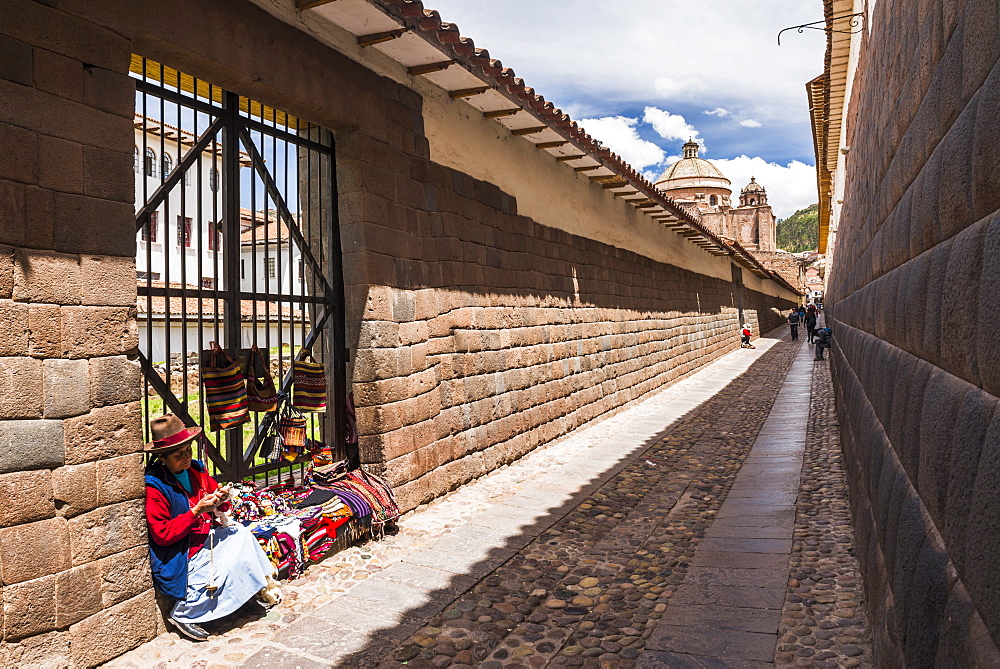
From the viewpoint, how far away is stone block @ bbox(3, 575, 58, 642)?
10.1ft

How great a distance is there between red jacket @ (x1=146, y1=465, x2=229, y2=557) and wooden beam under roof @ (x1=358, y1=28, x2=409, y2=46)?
3.43 metres

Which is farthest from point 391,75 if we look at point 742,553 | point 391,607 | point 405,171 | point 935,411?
point 935,411

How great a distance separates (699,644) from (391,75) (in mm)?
4900

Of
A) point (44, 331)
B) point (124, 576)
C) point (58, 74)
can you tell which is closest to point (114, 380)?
point (44, 331)

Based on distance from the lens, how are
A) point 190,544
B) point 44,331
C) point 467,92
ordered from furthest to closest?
point 467,92
point 190,544
point 44,331

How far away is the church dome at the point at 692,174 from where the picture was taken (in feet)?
193

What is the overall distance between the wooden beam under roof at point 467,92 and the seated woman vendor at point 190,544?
13.5 feet

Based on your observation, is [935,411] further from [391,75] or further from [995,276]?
[391,75]

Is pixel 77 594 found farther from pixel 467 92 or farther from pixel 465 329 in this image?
pixel 467 92

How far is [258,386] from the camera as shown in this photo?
4.93 meters

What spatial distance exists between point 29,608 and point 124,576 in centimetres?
45

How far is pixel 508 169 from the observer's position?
816 cm

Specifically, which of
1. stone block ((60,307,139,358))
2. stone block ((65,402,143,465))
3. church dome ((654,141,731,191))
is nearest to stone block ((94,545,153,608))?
stone block ((65,402,143,465))

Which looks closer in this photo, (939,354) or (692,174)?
(939,354)
